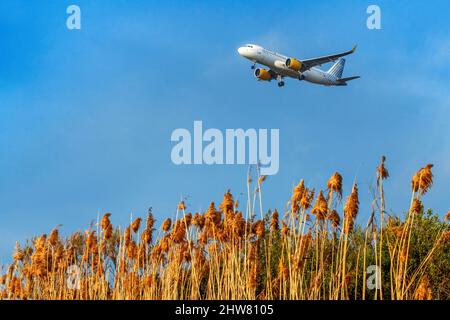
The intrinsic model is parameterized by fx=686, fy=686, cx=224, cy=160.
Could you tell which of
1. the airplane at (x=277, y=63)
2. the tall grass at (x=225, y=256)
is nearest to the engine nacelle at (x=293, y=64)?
the airplane at (x=277, y=63)

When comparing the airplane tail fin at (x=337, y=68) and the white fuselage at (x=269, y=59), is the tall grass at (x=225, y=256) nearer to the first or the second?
the white fuselage at (x=269, y=59)

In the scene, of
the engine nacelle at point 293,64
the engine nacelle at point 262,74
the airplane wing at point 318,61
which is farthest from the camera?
the engine nacelle at point 262,74

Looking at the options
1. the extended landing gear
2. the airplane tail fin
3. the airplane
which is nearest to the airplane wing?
the airplane

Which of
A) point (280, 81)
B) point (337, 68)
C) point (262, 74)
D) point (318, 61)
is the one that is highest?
point (337, 68)

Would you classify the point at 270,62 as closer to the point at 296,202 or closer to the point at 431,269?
the point at 431,269

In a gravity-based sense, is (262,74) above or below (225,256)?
above

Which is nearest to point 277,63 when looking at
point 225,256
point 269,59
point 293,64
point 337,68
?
point 269,59

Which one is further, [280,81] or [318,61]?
[280,81]

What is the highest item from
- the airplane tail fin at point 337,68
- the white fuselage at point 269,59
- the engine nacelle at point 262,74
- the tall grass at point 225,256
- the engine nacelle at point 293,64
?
the airplane tail fin at point 337,68

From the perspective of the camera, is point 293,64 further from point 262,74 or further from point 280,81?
point 280,81
